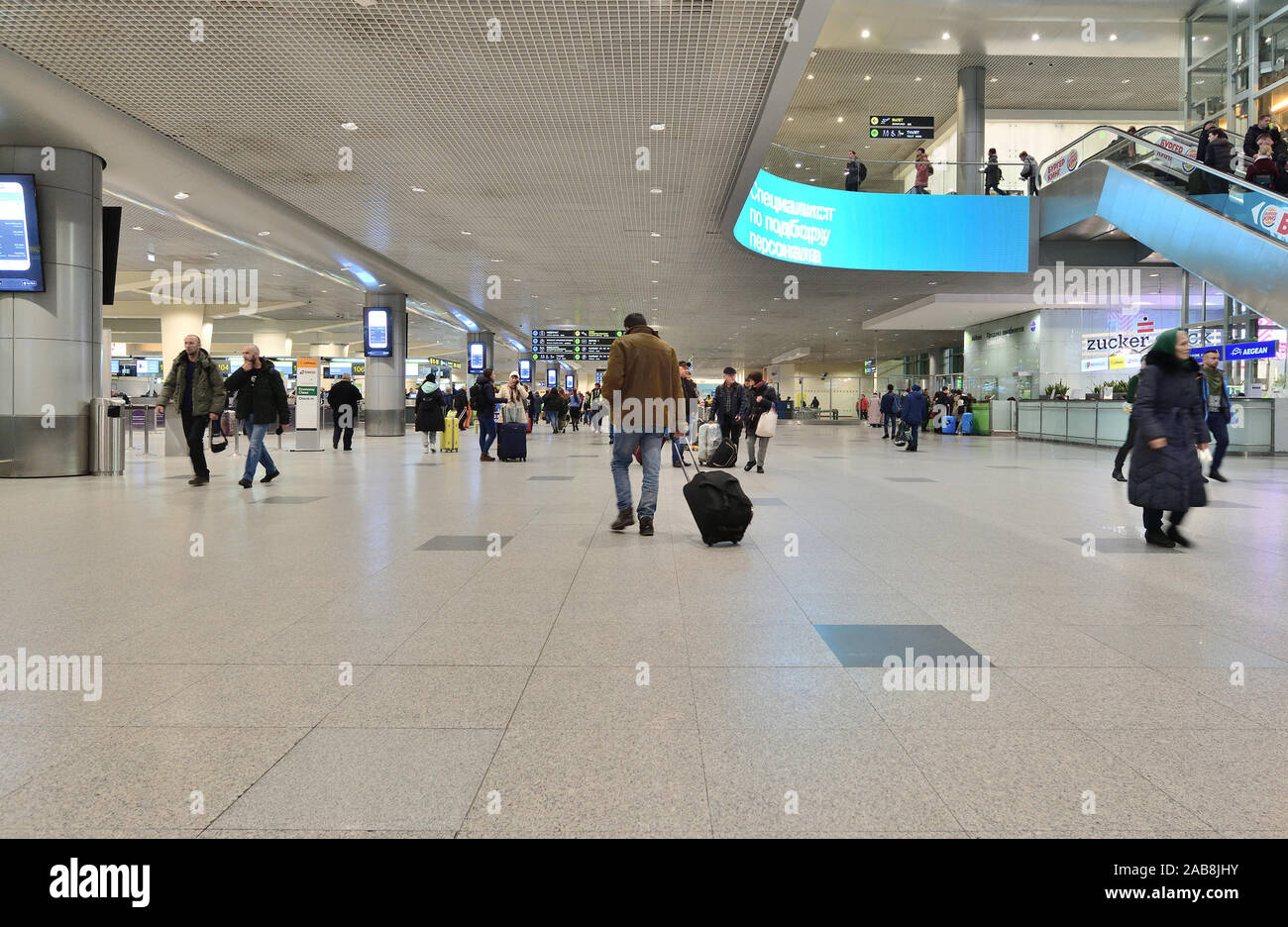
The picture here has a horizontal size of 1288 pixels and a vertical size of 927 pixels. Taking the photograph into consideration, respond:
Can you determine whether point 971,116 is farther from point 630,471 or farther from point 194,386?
point 194,386

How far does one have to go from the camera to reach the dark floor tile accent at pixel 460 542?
23.1ft

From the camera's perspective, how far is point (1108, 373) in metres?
31.1

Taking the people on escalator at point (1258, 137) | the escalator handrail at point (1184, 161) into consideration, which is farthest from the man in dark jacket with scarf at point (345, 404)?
the people on escalator at point (1258, 137)

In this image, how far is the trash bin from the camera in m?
13.0

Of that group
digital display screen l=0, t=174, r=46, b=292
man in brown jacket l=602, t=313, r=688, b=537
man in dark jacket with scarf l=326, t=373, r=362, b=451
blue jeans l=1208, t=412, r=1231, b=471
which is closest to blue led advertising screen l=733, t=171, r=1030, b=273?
man in dark jacket with scarf l=326, t=373, r=362, b=451

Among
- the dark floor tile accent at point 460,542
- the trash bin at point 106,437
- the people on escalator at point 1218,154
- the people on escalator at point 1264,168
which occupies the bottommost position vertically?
the dark floor tile accent at point 460,542

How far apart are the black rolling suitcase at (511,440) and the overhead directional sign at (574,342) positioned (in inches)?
934

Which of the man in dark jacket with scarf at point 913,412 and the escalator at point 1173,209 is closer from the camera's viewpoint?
the escalator at point 1173,209

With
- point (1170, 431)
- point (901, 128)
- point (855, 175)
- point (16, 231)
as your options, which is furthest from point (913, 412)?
point (16, 231)

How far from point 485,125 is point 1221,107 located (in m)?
18.6

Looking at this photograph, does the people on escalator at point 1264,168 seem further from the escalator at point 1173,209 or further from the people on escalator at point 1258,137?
the escalator at point 1173,209
